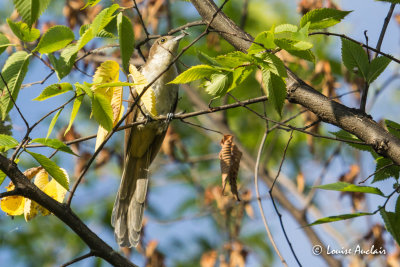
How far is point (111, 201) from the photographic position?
764 centimetres

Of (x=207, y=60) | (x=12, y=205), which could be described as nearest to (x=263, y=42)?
(x=207, y=60)

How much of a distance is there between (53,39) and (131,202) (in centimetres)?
227

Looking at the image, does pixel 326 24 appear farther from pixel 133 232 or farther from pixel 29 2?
pixel 133 232

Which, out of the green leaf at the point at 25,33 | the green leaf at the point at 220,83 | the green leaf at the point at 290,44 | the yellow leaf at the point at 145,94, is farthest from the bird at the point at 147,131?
the green leaf at the point at 290,44

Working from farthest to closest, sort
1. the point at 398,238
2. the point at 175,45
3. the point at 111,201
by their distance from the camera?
the point at 111,201 → the point at 175,45 → the point at 398,238

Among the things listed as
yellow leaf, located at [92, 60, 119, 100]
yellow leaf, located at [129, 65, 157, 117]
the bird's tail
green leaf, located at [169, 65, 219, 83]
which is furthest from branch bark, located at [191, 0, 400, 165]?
the bird's tail

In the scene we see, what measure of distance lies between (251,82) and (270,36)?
4858 mm

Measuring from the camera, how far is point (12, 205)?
257 centimetres

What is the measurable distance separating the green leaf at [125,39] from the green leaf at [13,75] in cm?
40

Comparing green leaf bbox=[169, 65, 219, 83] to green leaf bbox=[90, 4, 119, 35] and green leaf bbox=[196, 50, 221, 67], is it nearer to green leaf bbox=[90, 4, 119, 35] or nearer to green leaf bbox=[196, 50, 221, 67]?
green leaf bbox=[196, 50, 221, 67]

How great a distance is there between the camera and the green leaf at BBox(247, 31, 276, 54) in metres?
2.07

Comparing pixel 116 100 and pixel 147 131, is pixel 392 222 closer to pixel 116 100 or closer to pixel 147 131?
pixel 116 100

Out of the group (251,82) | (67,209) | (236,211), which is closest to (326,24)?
(67,209)

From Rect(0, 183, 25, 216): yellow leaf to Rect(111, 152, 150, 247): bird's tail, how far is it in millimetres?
1188
